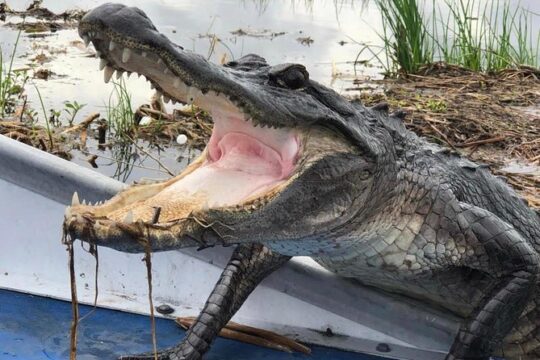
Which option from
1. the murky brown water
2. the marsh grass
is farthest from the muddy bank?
the murky brown water

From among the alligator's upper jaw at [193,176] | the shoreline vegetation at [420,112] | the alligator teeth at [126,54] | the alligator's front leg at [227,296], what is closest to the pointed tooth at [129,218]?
the alligator's upper jaw at [193,176]

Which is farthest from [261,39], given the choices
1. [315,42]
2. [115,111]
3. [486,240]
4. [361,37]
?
[486,240]

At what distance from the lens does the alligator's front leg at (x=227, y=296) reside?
294 centimetres

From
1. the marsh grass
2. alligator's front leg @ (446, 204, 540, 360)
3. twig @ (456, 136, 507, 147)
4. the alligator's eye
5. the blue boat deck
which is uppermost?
the alligator's eye

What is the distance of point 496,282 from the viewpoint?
2.78 metres

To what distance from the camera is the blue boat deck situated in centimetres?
290

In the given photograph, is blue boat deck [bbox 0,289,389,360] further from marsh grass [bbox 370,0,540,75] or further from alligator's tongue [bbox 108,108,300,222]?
marsh grass [bbox 370,0,540,75]

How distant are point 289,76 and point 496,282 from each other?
903 millimetres

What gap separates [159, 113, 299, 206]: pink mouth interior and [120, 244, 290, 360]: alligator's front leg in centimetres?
64

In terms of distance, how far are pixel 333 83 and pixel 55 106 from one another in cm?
227

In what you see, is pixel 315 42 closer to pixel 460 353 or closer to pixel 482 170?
pixel 482 170

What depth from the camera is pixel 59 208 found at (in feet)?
11.3

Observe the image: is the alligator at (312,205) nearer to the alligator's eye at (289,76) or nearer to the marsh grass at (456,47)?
the alligator's eye at (289,76)

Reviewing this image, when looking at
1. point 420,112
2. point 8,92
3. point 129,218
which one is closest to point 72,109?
point 8,92
